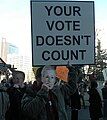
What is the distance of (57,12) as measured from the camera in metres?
5.93

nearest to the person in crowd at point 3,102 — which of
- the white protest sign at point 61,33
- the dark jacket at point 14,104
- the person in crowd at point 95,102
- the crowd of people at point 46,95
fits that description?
the crowd of people at point 46,95

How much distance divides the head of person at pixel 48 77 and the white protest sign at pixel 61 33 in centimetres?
45

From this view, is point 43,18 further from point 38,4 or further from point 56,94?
point 56,94

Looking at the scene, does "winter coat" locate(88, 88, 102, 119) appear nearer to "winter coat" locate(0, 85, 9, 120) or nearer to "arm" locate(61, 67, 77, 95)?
"winter coat" locate(0, 85, 9, 120)

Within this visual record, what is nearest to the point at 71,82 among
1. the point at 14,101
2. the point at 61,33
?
the point at 61,33

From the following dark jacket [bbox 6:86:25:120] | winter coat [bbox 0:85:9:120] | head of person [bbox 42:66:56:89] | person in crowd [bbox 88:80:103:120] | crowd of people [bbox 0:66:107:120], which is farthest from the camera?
person in crowd [bbox 88:80:103:120]

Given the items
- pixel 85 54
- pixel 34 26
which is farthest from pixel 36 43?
pixel 85 54

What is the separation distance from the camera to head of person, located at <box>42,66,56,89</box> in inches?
204

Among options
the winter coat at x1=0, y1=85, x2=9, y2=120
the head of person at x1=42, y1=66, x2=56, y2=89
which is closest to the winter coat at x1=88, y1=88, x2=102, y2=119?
the winter coat at x1=0, y1=85, x2=9, y2=120

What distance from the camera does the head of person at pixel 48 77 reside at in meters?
5.19

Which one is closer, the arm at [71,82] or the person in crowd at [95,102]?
the arm at [71,82]

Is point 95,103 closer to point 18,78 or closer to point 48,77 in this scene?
point 18,78

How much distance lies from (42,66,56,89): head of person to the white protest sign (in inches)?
17.8

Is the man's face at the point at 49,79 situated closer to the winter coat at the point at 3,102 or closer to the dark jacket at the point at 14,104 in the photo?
the winter coat at the point at 3,102
